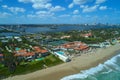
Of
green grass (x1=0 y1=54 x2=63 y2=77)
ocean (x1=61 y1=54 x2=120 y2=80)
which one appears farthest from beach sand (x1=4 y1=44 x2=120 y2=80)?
ocean (x1=61 y1=54 x2=120 y2=80)

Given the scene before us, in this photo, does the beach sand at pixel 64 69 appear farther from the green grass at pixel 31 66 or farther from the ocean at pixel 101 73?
the ocean at pixel 101 73

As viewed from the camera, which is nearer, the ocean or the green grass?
the ocean

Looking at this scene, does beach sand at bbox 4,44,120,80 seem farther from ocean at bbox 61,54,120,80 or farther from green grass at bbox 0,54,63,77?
ocean at bbox 61,54,120,80

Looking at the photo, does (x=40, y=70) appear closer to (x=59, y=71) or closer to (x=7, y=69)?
(x=59, y=71)

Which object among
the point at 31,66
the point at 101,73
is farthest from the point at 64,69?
the point at 101,73

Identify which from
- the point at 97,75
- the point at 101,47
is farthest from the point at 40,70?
the point at 101,47

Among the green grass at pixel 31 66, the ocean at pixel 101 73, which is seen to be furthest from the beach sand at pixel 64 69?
the ocean at pixel 101 73
